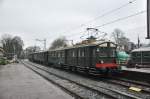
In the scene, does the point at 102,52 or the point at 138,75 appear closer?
the point at 138,75


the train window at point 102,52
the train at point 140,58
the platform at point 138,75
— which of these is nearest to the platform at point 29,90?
the train window at point 102,52

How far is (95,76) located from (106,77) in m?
0.99

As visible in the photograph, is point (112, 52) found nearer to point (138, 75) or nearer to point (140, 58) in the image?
point (138, 75)

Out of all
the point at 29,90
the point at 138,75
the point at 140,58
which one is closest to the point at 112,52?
the point at 138,75

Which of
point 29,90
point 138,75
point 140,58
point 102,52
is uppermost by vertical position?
point 102,52

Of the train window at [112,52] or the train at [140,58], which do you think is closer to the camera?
the train window at [112,52]

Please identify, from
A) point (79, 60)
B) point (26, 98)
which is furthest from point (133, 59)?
point (26, 98)

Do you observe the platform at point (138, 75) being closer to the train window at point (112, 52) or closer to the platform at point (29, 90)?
the train window at point (112, 52)

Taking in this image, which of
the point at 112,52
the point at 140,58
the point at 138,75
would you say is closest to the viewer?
the point at 138,75

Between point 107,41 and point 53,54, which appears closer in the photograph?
point 107,41

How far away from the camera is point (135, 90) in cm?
1317


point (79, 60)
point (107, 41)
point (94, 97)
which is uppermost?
point (107, 41)

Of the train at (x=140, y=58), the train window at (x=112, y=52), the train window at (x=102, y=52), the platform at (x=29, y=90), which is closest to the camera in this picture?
the platform at (x=29, y=90)

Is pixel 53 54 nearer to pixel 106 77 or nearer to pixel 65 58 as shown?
pixel 65 58
